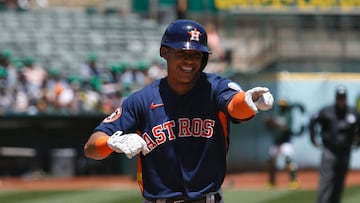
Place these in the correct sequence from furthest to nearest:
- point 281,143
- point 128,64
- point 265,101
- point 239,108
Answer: point 128,64, point 281,143, point 239,108, point 265,101

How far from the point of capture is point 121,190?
50.2 feet

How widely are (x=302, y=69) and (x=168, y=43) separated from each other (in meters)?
15.6

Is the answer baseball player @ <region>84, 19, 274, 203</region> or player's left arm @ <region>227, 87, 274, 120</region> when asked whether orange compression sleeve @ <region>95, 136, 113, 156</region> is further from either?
player's left arm @ <region>227, 87, 274, 120</region>

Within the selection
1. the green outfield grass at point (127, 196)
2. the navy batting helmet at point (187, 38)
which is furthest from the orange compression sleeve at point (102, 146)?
the green outfield grass at point (127, 196)

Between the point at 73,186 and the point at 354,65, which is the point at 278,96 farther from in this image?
the point at 73,186

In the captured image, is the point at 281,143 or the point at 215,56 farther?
the point at 215,56

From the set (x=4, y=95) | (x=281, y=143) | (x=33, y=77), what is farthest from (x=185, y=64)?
(x=33, y=77)

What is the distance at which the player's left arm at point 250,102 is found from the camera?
444 centimetres

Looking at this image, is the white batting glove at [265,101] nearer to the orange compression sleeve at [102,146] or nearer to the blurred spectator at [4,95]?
the orange compression sleeve at [102,146]

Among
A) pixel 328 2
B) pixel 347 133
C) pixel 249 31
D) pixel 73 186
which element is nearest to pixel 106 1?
pixel 249 31

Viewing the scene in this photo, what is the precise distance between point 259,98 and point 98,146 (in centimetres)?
94

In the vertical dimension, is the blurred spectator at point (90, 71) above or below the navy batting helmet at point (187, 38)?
below

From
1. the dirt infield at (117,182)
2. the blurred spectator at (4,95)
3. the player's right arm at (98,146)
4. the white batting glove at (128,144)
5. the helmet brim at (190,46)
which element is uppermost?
the helmet brim at (190,46)

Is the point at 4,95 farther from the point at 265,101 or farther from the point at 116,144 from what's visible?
the point at 265,101
